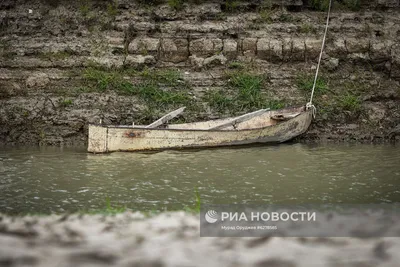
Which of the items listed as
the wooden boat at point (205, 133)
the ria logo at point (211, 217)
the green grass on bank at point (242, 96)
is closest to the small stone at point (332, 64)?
the green grass on bank at point (242, 96)

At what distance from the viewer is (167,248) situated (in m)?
3.31

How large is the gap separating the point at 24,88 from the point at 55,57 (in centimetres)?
163

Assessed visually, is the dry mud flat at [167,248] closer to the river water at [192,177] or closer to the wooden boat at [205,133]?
the river water at [192,177]

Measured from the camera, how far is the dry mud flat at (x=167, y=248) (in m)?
3.05

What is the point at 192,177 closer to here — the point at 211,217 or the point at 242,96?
the point at 211,217

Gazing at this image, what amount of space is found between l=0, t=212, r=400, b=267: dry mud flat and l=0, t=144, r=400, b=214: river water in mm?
2777

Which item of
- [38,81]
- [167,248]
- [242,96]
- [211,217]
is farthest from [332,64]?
[167,248]

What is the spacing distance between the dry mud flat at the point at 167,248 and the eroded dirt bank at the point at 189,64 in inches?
427

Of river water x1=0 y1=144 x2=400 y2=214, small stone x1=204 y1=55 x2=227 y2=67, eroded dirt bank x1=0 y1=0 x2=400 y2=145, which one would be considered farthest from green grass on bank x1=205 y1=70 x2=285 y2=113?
river water x1=0 y1=144 x2=400 y2=214

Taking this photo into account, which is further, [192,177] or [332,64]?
[332,64]

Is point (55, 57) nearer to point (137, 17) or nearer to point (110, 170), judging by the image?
point (137, 17)

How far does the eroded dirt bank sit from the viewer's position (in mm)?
14758

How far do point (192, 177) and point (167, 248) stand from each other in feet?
18.3

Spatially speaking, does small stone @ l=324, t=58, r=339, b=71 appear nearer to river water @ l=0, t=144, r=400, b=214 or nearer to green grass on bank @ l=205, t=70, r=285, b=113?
green grass on bank @ l=205, t=70, r=285, b=113
